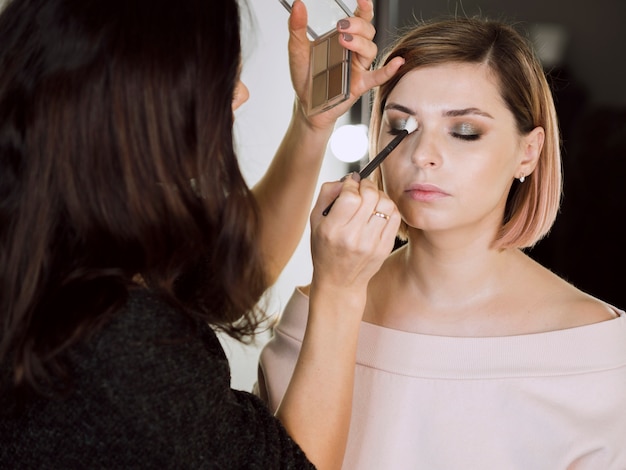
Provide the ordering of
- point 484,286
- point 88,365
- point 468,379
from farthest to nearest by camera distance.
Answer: point 484,286 < point 468,379 < point 88,365

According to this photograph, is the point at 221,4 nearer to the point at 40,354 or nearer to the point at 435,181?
the point at 40,354

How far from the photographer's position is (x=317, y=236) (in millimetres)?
960

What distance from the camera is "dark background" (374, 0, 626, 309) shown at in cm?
186

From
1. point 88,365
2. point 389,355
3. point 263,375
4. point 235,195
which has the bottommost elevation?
point 263,375

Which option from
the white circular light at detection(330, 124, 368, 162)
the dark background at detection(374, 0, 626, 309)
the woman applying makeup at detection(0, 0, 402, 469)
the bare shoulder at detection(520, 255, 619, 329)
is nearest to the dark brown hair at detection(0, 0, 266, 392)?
the woman applying makeup at detection(0, 0, 402, 469)

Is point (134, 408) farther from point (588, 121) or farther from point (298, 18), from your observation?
point (588, 121)

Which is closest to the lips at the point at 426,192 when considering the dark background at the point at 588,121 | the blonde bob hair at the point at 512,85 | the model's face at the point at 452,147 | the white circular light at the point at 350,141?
the model's face at the point at 452,147

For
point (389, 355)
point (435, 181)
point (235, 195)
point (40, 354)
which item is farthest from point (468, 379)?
point (40, 354)

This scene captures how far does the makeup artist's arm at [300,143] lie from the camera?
1108 mm

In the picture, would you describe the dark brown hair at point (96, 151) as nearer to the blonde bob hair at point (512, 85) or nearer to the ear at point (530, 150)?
the blonde bob hair at point (512, 85)

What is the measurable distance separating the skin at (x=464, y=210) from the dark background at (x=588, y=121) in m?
0.69

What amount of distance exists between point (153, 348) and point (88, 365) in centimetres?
6

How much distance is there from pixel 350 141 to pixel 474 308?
1.14 m

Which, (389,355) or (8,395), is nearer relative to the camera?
(8,395)
